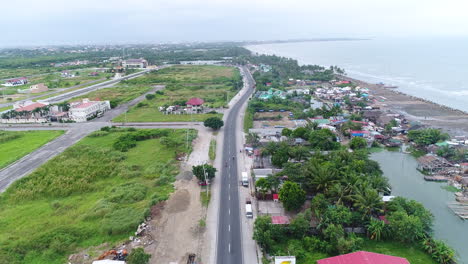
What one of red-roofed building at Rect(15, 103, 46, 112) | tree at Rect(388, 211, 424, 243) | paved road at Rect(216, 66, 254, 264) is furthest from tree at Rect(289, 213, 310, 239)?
red-roofed building at Rect(15, 103, 46, 112)

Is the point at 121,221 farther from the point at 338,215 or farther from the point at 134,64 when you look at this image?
the point at 134,64

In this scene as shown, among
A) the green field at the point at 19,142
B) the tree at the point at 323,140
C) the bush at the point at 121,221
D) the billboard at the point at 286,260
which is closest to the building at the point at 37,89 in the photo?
the green field at the point at 19,142

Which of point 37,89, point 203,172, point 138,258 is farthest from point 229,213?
point 37,89

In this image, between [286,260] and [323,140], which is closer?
[286,260]

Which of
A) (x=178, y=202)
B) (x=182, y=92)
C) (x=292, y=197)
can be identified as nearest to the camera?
(x=292, y=197)

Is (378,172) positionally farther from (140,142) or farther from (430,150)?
(140,142)

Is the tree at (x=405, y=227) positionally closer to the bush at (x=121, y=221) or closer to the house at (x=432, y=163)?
the house at (x=432, y=163)

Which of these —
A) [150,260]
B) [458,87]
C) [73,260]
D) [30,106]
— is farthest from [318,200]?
[458,87]
